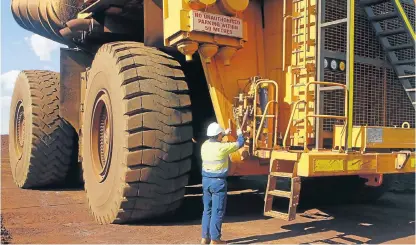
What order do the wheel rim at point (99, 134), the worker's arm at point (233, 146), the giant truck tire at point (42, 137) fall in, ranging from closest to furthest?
1. the worker's arm at point (233, 146)
2. the wheel rim at point (99, 134)
3. the giant truck tire at point (42, 137)

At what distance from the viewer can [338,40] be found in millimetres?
5547

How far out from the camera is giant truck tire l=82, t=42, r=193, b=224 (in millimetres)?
5473

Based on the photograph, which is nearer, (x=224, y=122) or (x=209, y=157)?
(x=209, y=157)

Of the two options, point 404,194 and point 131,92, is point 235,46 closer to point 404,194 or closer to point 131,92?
point 131,92

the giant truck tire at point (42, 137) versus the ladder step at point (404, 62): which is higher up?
the ladder step at point (404, 62)

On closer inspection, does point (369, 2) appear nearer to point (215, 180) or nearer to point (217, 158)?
point (217, 158)

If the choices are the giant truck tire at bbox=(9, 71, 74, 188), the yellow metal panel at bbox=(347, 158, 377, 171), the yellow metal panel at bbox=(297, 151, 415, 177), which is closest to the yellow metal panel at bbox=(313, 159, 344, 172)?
the yellow metal panel at bbox=(297, 151, 415, 177)

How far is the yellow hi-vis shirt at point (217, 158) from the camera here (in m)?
5.07

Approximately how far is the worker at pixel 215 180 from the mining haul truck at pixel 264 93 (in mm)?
352

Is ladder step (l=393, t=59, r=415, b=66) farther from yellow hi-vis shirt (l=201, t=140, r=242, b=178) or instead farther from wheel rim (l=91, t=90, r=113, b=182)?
wheel rim (l=91, t=90, r=113, b=182)

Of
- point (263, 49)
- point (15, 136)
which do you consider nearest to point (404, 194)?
point (263, 49)

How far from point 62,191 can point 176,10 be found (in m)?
5.14

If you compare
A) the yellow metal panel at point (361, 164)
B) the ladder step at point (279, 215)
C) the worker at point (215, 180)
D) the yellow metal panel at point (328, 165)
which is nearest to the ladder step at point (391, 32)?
the yellow metal panel at point (361, 164)

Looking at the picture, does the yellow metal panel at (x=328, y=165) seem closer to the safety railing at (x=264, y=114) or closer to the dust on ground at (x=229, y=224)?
the safety railing at (x=264, y=114)
